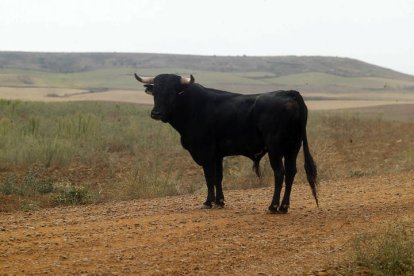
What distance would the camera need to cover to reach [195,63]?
124750 millimetres

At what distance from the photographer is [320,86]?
309ft

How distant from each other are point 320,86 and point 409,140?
70.8 m

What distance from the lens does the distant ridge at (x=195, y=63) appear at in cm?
11969

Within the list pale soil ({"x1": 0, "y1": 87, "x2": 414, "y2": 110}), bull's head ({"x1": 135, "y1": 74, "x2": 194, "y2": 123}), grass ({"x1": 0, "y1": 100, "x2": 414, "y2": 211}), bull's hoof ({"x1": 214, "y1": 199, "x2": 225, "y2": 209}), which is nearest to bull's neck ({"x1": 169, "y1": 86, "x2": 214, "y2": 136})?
bull's head ({"x1": 135, "y1": 74, "x2": 194, "y2": 123})

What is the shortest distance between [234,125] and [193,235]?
289cm

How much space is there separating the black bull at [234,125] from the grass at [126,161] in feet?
7.07

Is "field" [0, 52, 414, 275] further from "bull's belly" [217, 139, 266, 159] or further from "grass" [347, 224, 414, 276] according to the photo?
"bull's belly" [217, 139, 266, 159]

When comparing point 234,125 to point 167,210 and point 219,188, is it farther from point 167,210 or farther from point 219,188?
point 167,210

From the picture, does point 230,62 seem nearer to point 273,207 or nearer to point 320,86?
point 320,86

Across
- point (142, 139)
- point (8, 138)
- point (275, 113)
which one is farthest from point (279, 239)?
point (142, 139)

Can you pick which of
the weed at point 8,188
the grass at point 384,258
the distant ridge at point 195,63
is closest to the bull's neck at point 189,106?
the weed at point 8,188

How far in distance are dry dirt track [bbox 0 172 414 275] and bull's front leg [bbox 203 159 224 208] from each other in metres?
0.30

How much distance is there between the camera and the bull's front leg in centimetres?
1147

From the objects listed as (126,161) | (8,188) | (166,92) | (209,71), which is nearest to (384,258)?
(166,92)
